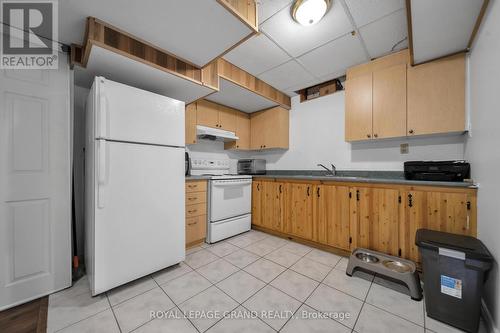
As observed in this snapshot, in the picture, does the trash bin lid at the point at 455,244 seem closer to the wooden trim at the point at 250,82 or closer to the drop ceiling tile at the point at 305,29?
the drop ceiling tile at the point at 305,29

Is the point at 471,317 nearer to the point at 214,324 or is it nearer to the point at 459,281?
the point at 459,281

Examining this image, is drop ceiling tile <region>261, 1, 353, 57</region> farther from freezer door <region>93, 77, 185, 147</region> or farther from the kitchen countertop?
A: the kitchen countertop

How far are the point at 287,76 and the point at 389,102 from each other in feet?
4.46

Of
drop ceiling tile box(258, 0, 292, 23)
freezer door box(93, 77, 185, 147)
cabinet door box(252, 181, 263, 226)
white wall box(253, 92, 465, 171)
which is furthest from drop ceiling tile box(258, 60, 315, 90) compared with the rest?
→ cabinet door box(252, 181, 263, 226)

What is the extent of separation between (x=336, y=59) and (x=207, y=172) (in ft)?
8.35

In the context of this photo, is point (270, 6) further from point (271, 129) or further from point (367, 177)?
point (367, 177)

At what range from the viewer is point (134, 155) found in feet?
5.53

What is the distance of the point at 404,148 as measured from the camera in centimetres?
239

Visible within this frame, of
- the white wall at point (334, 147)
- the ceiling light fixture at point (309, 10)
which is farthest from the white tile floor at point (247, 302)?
the ceiling light fixture at point (309, 10)

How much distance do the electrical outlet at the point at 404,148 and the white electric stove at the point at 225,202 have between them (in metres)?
2.15

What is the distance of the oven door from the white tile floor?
0.75 meters

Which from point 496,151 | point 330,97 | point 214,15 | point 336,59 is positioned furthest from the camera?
point 330,97

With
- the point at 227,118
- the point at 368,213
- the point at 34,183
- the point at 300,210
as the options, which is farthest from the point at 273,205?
the point at 34,183

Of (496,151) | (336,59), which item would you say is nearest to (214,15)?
(336,59)
